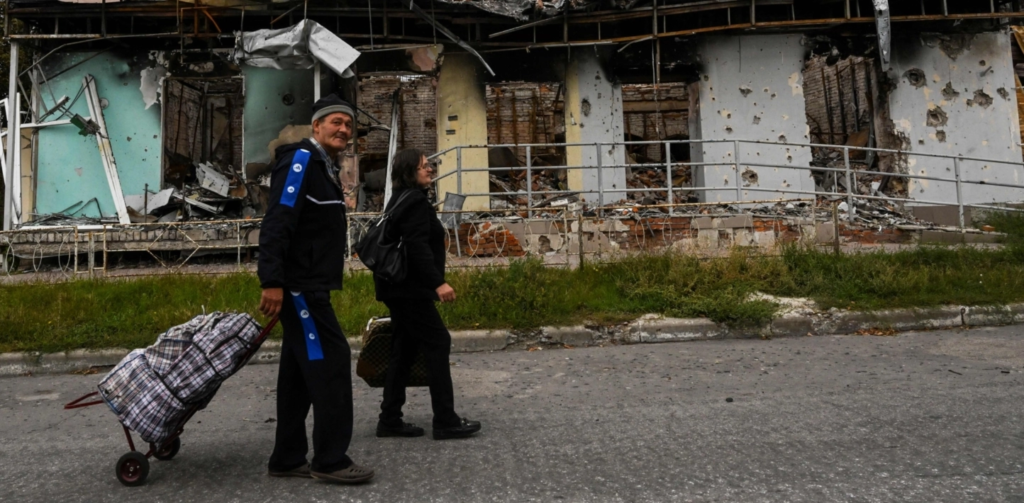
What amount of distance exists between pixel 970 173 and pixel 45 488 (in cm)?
1424

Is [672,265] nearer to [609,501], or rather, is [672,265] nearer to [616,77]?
[609,501]

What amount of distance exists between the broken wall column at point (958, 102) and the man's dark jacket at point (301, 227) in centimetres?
1243

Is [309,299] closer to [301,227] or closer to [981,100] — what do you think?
[301,227]

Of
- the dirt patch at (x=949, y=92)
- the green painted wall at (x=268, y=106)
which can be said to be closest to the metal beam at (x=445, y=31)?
the green painted wall at (x=268, y=106)

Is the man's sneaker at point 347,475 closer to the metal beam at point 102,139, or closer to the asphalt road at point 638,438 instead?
the asphalt road at point 638,438

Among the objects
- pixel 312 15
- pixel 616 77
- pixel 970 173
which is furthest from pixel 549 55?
pixel 970 173

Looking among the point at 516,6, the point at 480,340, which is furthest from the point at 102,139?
the point at 480,340

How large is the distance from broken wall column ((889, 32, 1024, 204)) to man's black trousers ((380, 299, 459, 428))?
11.7 meters

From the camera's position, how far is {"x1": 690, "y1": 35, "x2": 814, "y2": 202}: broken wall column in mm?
12922

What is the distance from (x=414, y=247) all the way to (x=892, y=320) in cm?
523

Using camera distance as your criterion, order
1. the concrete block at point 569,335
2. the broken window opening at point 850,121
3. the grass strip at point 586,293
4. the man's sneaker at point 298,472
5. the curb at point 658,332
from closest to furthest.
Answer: the man's sneaker at point 298,472 → the curb at point 658,332 → the concrete block at point 569,335 → the grass strip at point 586,293 → the broken window opening at point 850,121

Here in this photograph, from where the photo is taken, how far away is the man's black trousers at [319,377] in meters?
3.21

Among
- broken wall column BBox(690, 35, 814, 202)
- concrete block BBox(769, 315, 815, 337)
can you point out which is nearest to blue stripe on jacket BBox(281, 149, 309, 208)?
concrete block BBox(769, 315, 815, 337)

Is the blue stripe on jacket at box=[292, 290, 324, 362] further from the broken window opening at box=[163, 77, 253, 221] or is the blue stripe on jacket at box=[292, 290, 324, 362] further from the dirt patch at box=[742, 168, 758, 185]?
the dirt patch at box=[742, 168, 758, 185]
